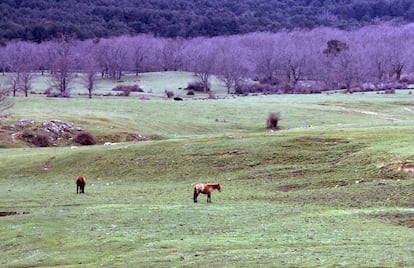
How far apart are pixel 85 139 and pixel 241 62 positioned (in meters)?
104

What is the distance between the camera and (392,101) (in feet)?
309

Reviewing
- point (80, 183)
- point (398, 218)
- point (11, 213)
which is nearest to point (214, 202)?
point (80, 183)

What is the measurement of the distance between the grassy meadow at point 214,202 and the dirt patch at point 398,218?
0.12 feet

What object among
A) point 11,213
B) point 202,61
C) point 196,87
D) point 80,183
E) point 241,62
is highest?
point 241,62

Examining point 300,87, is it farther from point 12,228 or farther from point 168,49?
point 12,228

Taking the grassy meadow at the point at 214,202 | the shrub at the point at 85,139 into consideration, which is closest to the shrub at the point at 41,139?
the grassy meadow at the point at 214,202

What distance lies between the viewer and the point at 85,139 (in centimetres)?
6191

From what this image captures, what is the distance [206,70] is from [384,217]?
11152cm

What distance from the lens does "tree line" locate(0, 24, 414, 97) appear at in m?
132

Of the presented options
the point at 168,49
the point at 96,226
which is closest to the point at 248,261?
the point at 96,226

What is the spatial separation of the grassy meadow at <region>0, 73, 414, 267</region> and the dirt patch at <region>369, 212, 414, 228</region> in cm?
4

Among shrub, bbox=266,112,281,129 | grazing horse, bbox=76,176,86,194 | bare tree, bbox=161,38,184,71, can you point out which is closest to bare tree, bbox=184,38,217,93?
bare tree, bbox=161,38,184,71

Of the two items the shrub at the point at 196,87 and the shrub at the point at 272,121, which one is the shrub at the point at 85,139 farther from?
the shrub at the point at 196,87

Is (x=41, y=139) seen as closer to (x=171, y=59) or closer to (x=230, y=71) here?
(x=230, y=71)
